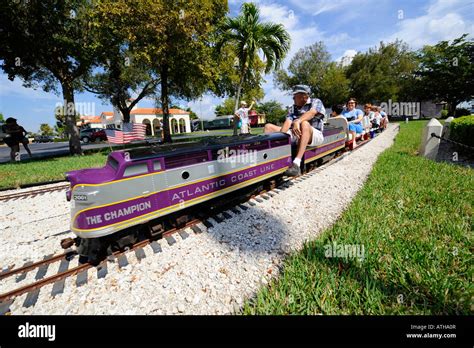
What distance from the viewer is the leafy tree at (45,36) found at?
401 inches

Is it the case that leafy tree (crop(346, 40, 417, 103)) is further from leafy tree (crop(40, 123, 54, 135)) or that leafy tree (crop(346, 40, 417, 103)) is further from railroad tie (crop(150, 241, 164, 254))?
leafy tree (crop(40, 123, 54, 135))

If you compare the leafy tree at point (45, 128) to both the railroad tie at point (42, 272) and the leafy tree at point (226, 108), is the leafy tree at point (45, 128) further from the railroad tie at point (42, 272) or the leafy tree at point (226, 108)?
the railroad tie at point (42, 272)

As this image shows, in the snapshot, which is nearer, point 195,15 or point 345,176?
point 345,176

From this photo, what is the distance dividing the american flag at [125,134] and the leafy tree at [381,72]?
4364cm

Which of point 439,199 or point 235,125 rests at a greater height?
point 235,125

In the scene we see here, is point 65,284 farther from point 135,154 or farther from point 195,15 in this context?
point 195,15

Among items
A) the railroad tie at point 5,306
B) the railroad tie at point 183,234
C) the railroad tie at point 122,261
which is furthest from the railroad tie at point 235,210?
the railroad tie at point 5,306

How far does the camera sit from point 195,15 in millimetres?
10953

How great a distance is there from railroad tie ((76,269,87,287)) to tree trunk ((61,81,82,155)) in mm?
15068

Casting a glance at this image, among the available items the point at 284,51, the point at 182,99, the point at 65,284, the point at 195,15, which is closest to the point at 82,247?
the point at 65,284

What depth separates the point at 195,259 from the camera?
325 centimetres

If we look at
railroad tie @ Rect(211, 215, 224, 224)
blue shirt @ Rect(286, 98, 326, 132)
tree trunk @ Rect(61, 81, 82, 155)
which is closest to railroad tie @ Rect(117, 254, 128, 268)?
railroad tie @ Rect(211, 215, 224, 224)

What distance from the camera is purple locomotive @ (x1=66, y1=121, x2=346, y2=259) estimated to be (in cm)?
287
